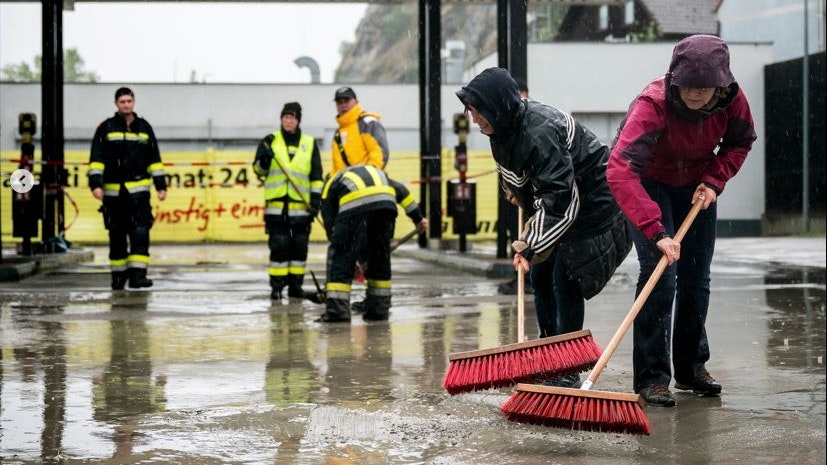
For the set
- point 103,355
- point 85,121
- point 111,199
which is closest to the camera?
point 103,355

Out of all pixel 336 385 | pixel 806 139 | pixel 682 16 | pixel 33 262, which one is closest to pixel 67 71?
pixel 682 16

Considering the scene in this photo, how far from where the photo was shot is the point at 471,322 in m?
9.94

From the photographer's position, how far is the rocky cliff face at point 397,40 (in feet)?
306

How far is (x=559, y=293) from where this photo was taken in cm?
638

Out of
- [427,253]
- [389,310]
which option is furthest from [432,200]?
[389,310]

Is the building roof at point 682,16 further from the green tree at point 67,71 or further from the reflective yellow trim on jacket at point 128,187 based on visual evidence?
the green tree at point 67,71

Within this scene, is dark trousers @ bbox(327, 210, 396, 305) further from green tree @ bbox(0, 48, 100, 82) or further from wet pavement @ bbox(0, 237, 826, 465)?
green tree @ bbox(0, 48, 100, 82)

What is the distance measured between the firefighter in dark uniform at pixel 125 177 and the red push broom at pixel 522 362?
8.16 m

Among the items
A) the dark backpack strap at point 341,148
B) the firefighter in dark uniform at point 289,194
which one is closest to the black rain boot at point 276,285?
the firefighter in dark uniform at point 289,194

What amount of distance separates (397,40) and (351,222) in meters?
94.8

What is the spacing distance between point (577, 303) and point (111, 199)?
25.9 ft

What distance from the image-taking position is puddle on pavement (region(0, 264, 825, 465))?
502 centimetres

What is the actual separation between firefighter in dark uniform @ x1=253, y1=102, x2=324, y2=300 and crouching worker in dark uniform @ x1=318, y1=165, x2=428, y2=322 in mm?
2241

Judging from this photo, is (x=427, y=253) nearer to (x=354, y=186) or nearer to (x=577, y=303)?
(x=354, y=186)
